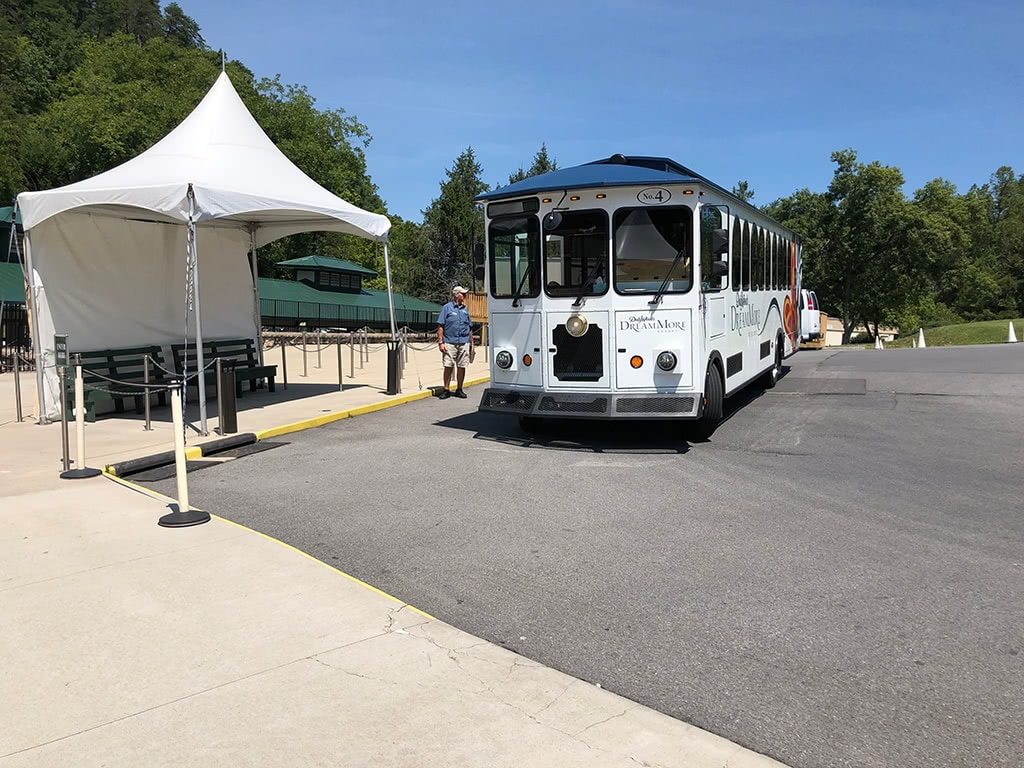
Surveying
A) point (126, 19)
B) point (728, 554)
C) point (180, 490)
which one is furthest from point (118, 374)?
point (126, 19)

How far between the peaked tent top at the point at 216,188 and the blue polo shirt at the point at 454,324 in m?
1.67

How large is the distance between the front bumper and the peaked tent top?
4.52 metres

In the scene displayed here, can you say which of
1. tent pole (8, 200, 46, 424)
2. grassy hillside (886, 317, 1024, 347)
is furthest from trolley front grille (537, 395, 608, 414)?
grassy hillside (886, 317, 1024, 347)

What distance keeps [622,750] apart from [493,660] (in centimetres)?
A: 97

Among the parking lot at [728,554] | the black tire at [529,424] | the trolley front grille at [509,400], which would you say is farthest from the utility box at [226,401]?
the black tire at [529,424]

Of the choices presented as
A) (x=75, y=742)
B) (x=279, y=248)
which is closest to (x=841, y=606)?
→ (x=75, y=742)

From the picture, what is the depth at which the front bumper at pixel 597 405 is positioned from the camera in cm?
886

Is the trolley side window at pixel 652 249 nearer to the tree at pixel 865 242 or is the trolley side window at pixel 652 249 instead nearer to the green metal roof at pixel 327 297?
the green metal roof at pixel 327 297

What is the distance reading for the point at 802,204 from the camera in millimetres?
57469

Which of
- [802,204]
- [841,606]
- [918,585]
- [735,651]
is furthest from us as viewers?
[802,204]

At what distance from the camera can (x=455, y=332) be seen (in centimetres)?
1352

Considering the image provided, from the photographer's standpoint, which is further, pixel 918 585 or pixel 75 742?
pixel 918 585

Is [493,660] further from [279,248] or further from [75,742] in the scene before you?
[279,248]

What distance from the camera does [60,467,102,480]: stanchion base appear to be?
25.7ft
